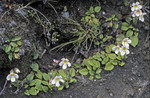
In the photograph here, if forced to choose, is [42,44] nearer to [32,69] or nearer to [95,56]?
[32,69]

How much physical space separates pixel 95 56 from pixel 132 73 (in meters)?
0.50

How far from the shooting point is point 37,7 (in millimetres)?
2779

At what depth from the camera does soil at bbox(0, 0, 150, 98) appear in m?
2.56

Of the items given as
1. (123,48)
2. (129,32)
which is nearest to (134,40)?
(129,32)

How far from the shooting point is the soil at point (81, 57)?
256cm

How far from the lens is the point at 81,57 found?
2.85m

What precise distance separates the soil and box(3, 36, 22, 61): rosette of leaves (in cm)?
7

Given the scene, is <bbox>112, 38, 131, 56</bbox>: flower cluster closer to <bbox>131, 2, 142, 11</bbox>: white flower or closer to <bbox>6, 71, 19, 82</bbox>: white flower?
<bbox>131, 2, 142, 11</bbox>: white flower

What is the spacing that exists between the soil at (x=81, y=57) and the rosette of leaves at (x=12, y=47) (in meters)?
0.07

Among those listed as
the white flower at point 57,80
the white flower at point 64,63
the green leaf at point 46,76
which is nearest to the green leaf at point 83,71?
the white flower at point 64,63

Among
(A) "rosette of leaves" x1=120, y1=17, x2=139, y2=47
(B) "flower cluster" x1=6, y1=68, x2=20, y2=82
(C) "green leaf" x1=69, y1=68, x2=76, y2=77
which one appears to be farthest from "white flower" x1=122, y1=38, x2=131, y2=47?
(B) "flower cluster" x1=6, y1=68, x2=20, y2=82

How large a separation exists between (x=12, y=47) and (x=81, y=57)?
34.1 inches

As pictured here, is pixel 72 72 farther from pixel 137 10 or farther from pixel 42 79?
pixel 137 10

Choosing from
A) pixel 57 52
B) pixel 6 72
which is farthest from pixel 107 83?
pixel 6 72
